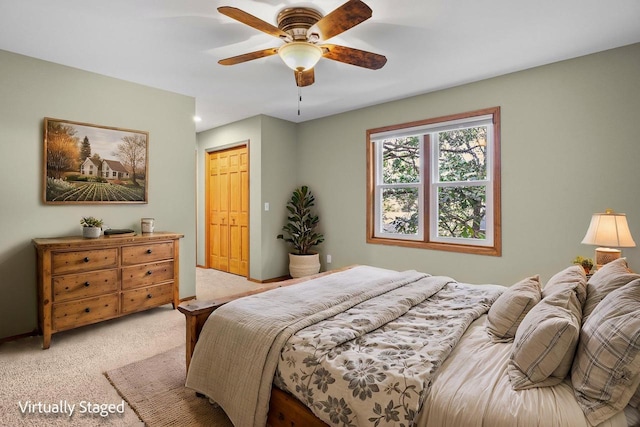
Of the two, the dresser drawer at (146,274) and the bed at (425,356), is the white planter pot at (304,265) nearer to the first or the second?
the dresser drawer at (146,274)

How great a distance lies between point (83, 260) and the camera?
2834 mm

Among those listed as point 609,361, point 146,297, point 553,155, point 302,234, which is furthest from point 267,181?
point 609,361

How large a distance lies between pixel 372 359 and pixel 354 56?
2.01 meters

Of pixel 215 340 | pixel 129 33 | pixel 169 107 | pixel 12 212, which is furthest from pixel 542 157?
pixel 12 212

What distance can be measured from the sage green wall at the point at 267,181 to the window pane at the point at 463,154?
2.35m

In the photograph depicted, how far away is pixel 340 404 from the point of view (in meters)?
1.26

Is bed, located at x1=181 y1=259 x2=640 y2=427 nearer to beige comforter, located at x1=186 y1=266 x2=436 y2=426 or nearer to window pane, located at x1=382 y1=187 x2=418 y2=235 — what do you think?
beige comforter, located at x1=186 y1=266 x2=436 y2=426

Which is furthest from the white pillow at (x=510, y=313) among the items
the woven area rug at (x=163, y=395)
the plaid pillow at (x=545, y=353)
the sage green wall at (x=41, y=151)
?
the sage green wall at (x=41, y=151)

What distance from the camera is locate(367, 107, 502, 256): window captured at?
3537 mm

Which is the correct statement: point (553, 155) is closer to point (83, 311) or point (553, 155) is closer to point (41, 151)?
point (83, 311)

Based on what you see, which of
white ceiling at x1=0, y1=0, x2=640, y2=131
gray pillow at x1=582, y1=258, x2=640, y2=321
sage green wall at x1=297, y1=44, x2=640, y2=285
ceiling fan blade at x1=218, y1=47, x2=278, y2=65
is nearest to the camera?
gray pillow at x1=582, y1=258, x2=640, y2=321

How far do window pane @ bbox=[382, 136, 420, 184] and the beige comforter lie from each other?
234 cm

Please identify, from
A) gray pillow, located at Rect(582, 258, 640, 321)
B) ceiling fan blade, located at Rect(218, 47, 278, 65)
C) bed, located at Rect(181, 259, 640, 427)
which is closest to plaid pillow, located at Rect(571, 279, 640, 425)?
bed, located at Rect(181, 259, 640, 427)

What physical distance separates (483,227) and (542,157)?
898 millimetres
